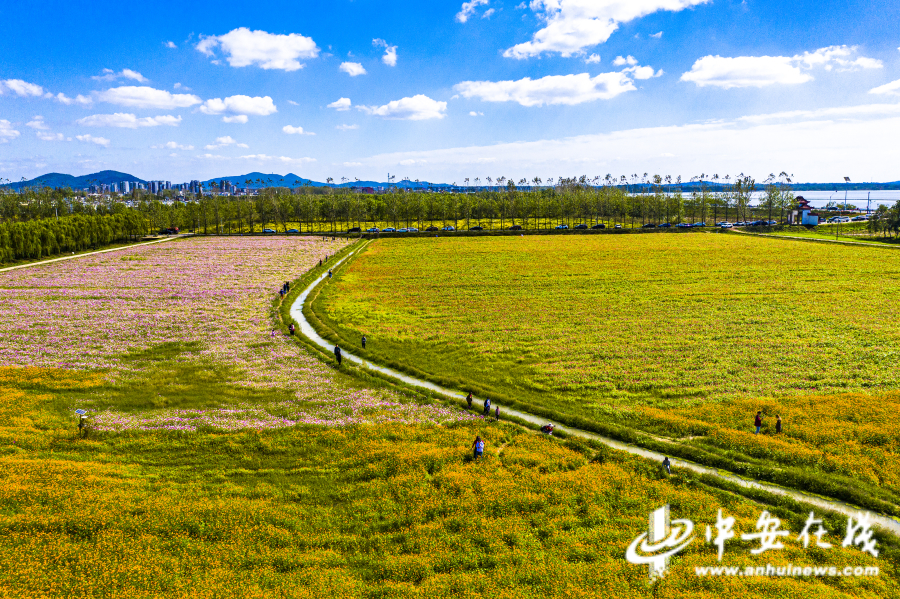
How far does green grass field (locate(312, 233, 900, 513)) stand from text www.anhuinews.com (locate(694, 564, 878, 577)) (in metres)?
4.09

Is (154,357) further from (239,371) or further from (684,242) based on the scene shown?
(684,242)

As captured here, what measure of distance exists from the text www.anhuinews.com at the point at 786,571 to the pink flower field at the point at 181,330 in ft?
43.0

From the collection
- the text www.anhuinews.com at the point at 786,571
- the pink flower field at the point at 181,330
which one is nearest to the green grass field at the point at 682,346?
the text www.anhuinews.com at the point at 786,571

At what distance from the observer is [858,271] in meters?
63.7

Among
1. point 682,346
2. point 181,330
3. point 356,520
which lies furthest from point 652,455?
point 181,330

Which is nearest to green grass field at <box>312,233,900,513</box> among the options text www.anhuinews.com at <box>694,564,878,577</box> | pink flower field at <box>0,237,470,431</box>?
text www.anhuinews.com at <box>694,564,878,577</box>

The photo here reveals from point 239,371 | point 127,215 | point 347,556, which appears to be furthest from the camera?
point 127,215

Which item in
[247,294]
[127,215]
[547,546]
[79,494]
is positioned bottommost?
[547,546]

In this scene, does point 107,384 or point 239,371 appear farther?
point 239,371

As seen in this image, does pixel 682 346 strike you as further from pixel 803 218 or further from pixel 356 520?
pixel 803 218

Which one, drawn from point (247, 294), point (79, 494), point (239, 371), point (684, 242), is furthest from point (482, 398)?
point (684, 242)

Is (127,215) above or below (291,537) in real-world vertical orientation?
above

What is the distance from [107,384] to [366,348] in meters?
16.3

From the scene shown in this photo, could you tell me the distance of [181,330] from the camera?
41438 mm
